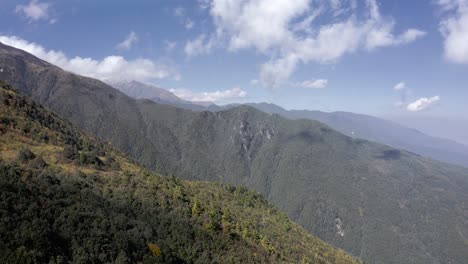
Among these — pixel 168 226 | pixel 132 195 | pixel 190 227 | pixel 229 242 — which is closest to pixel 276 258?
pixel 229 242

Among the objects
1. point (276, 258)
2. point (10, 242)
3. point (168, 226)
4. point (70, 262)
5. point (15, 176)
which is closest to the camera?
point (10, 242)

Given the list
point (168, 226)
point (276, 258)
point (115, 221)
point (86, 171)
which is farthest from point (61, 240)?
point (276, 258)

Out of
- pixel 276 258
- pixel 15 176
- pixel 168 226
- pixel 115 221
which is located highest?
pixel 15 176

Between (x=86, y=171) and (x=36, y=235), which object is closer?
(x=36, y=235)

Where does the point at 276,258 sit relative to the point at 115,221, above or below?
below

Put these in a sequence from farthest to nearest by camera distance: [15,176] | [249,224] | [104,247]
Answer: [249,224]
[15,176]
[104,247]

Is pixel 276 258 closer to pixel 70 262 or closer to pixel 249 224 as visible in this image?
pixel 249 224

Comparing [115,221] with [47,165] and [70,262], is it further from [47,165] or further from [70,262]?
[47,165]
